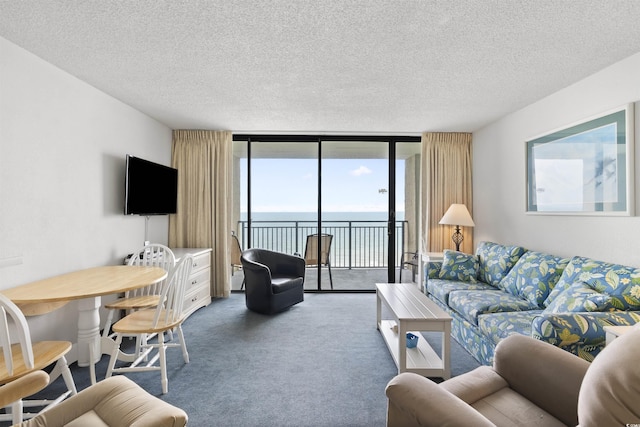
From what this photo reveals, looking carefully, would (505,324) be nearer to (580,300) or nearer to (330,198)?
(580,300)

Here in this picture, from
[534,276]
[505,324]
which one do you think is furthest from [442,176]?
[505,324]

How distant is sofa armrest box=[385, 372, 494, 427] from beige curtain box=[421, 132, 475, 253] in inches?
140

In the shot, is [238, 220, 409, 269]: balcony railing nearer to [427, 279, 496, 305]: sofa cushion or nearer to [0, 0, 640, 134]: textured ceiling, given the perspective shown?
[427, 279, 496, 305]: sofa cushion

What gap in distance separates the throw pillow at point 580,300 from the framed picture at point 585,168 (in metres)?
0.72

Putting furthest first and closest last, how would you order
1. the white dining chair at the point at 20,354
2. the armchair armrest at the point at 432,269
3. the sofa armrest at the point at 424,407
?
the armchair armrest at the point at 432,269
the white dining chair at the point at 20,354
the sofa armrest at the point at 424,407

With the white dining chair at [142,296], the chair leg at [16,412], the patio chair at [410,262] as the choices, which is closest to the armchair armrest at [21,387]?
the chair leg at [16,412]

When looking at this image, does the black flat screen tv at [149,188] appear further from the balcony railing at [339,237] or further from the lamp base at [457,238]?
the lamp base at [457,238]

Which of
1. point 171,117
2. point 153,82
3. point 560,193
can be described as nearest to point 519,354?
point 560,193

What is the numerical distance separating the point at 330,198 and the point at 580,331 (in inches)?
140

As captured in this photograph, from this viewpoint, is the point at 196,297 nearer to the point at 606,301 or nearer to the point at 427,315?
the point at 427,315

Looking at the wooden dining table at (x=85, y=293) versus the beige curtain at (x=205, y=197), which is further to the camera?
the beige curtain at (x=205, y=197)

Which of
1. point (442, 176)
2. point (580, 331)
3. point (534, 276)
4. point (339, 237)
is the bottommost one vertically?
point (580, 331)

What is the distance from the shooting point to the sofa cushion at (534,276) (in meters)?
2.55

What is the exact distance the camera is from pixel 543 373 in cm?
133
